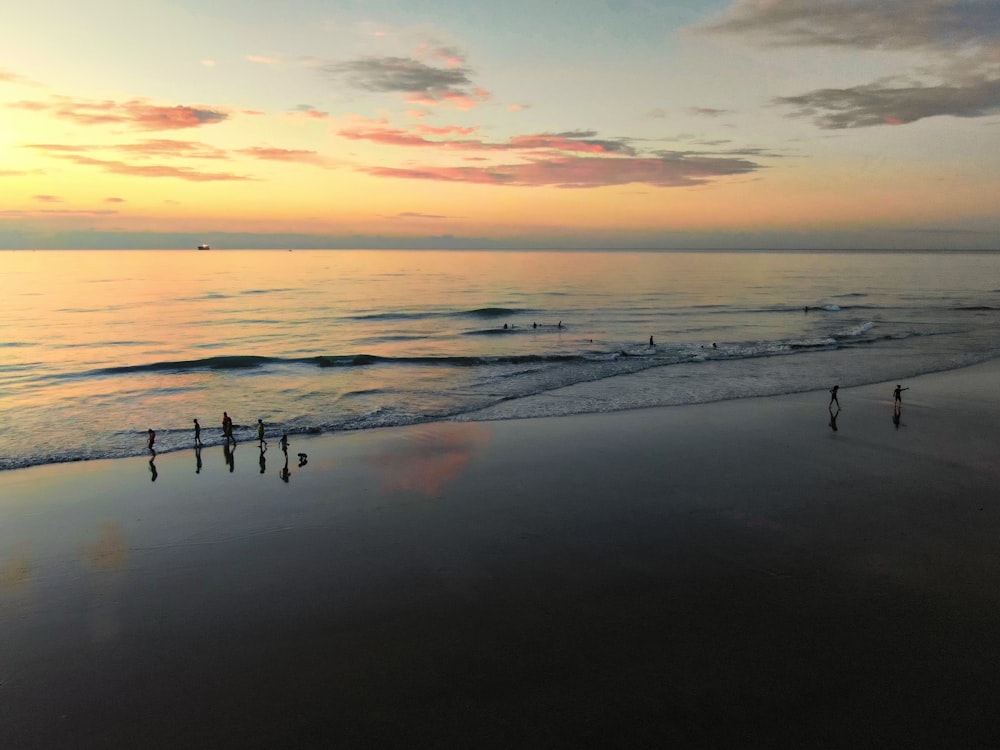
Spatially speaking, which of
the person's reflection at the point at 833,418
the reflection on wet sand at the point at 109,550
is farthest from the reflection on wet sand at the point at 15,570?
the person's reflection at the point at 833,418

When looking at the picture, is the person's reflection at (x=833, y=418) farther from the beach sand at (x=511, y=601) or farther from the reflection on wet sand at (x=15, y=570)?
the reflection on wet sand at (x=15, y=570)

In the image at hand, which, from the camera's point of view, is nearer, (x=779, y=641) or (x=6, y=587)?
(x=779, y=641)

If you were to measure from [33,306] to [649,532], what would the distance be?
3687 inches

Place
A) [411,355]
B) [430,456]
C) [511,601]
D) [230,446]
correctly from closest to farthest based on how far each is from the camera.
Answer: [511,601], [430,456], [230,446], [411,355]

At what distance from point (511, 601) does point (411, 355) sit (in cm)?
3635

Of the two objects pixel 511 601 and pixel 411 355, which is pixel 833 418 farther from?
pixel 411 355

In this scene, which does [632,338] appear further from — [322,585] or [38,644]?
[38,644]

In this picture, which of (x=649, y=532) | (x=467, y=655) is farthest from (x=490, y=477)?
(x=467, y=655)

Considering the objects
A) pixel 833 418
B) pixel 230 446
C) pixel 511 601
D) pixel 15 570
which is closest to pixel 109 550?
pixel 15 570

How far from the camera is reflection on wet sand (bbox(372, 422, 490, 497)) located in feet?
62.5

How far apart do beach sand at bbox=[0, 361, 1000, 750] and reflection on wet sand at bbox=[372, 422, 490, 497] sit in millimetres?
224

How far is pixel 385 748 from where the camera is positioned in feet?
28.0

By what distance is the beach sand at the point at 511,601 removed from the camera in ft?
29.8

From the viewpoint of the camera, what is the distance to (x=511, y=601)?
1210 centimetres
